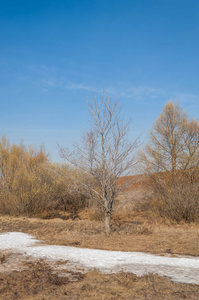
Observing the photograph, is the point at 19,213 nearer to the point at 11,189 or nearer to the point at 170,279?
the point at 11,189

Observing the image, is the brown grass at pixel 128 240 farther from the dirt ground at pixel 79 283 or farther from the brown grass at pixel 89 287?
the brown grass at pixel 89 287

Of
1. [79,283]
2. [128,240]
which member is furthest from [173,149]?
[79,283]

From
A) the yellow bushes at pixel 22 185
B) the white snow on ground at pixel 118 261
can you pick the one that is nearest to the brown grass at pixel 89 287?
the white snow on ground at pixel 118 261

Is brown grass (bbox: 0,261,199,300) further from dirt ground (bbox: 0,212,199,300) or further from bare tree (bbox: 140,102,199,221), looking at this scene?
bare tree (bbox: 140,102,199,221)

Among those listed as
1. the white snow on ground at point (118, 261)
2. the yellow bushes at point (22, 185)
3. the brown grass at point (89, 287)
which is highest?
the yellow bushes at point (22, 185)

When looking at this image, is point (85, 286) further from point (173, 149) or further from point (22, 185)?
point (173, 149)

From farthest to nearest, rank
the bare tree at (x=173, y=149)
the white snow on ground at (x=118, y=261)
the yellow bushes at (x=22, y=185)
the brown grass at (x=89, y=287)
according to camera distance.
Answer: the bare tree at (x=173, y=149), the yellow bushes at (x=22, y=185), the white snow on ground at (x=118, y=261), the brown grass at (x=89, y=287)

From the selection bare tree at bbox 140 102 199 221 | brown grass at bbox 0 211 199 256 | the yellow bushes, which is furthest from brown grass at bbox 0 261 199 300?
bare tree at bbox 140 102 199 221

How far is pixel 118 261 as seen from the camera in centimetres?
626

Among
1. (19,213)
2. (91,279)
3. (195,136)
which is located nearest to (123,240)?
(91,279)

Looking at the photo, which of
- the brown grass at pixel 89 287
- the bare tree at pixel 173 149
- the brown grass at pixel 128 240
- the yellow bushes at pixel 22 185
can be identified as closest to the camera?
the brown grass at pixel 89 287

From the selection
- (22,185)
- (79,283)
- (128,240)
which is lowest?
(79,283)

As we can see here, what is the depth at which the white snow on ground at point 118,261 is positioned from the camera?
211 inches

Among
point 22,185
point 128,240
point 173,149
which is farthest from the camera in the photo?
point 173,149
